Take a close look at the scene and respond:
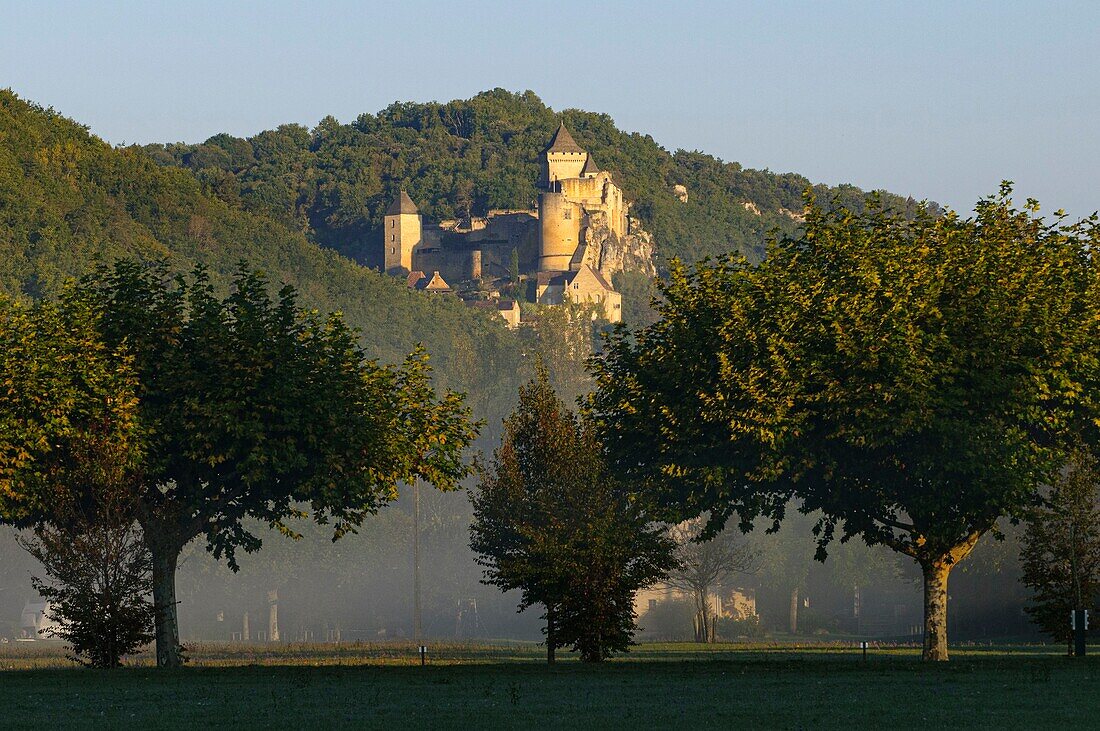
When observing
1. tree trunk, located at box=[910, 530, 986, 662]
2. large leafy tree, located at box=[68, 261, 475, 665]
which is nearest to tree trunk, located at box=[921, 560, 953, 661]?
tree trunk, located at box=[910, 530, 986, 662]

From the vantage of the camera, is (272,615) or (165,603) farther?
(272,615)

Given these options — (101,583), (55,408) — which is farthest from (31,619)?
(101,583)

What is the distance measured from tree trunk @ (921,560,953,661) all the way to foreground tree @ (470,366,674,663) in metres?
7.31

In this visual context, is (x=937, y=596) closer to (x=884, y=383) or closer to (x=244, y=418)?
(x=884, y=383)

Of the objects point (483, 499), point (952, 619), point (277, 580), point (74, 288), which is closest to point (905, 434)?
point (483, 499)

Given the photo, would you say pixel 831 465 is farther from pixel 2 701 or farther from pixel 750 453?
pixel 2 701

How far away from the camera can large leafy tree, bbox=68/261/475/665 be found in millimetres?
50000

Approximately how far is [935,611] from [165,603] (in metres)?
20.7

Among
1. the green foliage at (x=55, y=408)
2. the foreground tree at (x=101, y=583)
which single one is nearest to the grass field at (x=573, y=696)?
the foreground tree at (x=101, y=583)

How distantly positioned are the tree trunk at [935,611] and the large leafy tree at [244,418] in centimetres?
1432

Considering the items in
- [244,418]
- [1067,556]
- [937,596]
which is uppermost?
[244,418]

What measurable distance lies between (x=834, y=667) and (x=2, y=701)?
63.5 feet

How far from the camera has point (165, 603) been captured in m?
50.1

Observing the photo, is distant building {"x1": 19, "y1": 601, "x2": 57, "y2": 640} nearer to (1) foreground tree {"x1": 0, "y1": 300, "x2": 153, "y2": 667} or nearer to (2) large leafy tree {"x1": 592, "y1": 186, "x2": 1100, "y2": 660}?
(1) foreground tree {"x1": 0, "y1": 300, "x2": 153, "y2": 667}
